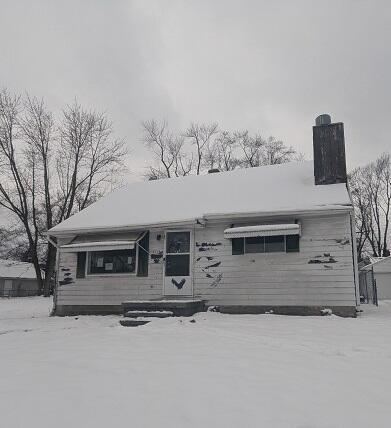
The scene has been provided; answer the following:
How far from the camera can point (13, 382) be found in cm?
396

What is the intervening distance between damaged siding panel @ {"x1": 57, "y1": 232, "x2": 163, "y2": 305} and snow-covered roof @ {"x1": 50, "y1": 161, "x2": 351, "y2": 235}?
3.24ft

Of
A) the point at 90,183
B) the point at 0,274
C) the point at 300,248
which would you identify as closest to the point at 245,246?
the point at 300,248

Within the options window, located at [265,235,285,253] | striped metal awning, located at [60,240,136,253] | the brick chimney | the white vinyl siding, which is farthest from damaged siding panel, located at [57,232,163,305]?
the brick chimney

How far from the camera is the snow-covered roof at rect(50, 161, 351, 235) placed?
998cm

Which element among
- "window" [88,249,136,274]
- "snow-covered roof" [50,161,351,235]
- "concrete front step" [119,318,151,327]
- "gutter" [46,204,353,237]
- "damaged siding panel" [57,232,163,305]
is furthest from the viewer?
"window" [88,249,136,274]

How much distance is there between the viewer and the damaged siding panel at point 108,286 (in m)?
10.7

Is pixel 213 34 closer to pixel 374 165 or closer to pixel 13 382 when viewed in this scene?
pixel 13 382

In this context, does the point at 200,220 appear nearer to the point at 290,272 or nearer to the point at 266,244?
the point at 266,244

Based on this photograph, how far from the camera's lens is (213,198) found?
38.1ft

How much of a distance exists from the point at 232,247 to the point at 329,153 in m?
3.94

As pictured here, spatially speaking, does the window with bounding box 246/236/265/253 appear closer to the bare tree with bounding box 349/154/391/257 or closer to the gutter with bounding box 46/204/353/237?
the gutter with bounding box 46/204/353/237

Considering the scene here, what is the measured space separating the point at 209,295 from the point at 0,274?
37431mm

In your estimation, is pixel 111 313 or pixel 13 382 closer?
pixel 13 382

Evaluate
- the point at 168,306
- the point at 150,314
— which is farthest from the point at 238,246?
the point at 150,314
